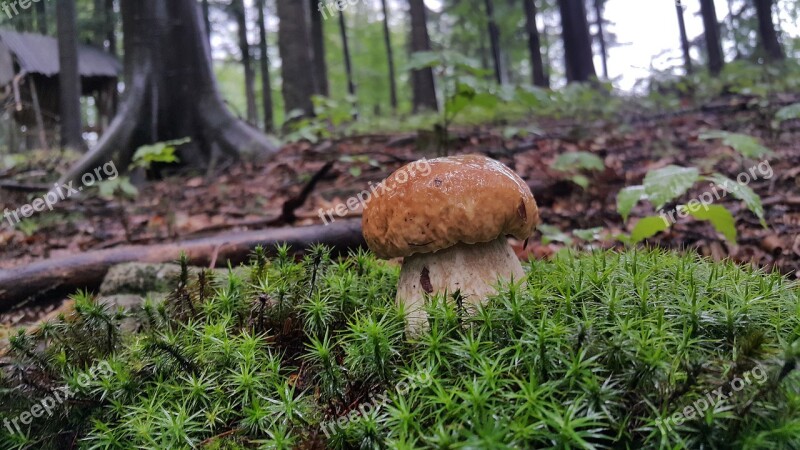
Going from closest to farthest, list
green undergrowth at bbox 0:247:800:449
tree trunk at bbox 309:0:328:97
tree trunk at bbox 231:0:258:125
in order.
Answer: green undergrowth at bbox 0:247:800:449 < tree trunk at bbox 309:0:328:97 < tree trunk at bbox 231:0:258:125

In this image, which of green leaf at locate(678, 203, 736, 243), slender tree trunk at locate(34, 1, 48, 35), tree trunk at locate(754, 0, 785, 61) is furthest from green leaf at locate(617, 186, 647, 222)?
slender tree trunk at locate(34, 1, 48, 35)

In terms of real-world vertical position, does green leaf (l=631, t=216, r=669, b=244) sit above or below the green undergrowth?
above

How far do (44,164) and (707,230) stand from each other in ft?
35.3

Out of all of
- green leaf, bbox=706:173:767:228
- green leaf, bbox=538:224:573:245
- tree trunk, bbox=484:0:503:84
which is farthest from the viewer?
tree trunk, bbox=484:0:503:84

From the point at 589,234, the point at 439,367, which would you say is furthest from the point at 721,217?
the point at 439,367

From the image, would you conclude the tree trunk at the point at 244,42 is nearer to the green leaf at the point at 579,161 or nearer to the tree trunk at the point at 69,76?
the tree trunk at the point at 69,76

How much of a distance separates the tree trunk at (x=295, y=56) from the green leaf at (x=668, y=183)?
8004 millimetres

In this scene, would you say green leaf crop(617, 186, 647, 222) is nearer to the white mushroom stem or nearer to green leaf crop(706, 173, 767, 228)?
green leaf crop(706, 173, 767, 228)

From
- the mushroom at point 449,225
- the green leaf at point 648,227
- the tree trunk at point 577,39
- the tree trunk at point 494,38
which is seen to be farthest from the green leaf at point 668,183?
the tree trunk at point 494,38

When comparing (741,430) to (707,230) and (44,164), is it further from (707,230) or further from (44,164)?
(44,164)

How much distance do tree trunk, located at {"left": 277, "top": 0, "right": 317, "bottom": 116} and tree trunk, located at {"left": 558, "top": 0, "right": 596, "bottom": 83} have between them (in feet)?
21.3

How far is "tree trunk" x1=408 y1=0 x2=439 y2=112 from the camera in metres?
12.8

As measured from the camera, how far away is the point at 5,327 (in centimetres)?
286

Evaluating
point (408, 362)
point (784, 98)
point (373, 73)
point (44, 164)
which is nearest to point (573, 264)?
point (408, 362)
